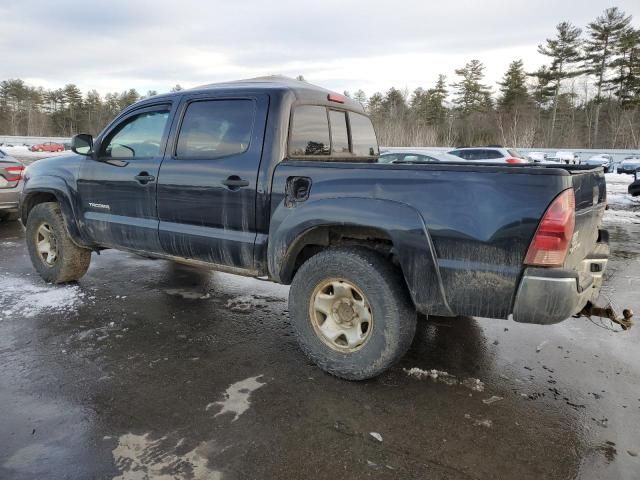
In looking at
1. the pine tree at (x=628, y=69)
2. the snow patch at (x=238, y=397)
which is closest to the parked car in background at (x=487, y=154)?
the snow patch at (x=238, y=397)

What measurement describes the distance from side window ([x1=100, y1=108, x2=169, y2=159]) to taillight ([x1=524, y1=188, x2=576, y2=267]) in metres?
3.06

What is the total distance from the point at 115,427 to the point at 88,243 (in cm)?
266

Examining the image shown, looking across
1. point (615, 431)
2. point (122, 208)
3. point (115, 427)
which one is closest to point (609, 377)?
point (615, 431)

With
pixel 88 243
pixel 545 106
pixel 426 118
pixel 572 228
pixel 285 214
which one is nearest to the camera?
pixel 572 228

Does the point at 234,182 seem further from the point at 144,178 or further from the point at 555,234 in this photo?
the point at 555,234

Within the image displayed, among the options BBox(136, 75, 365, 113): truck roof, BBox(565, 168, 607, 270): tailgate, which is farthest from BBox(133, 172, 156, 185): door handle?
BBox(565, 168, 607, 270): tailgate

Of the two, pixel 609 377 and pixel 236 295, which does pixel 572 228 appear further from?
pixel 236 295

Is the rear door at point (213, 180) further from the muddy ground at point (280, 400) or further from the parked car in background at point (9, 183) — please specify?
the parked car in background at point (9, 183)

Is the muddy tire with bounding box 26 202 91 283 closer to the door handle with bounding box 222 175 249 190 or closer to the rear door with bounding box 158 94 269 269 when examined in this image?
the rear door with bounding box 158 94 269 269

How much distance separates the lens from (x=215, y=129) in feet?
12.1

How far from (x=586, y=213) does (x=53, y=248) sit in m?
5.06

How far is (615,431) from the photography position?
102 inches

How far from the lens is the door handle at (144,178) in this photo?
Result: 12.9 feet

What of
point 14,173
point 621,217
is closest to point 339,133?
point 14,173
